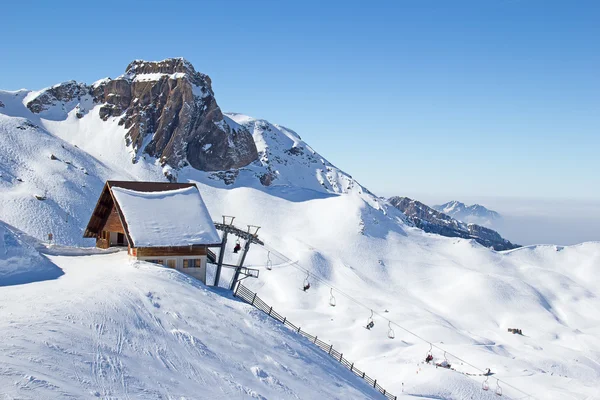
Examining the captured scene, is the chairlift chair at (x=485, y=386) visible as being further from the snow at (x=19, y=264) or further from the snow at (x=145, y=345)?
the snow at (x=19, y=264)

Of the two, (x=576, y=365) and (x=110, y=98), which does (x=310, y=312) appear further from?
(x=110, y=98)

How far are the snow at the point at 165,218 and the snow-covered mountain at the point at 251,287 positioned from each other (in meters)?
2.15

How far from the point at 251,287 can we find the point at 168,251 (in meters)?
42.8

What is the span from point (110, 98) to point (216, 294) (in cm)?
11758

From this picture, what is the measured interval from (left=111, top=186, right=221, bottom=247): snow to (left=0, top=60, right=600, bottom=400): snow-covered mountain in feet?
7.06

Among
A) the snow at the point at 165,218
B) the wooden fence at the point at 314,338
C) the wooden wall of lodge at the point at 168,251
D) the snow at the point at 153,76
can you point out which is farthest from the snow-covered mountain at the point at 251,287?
the wooden fence at the point at 314,338

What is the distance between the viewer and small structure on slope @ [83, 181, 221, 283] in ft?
102

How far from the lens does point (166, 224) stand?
106ft

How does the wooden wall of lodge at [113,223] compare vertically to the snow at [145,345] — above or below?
above

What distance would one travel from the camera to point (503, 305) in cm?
8825

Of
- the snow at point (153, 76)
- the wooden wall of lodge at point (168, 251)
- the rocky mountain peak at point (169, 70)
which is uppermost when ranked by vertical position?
the rocky mountain peak at point (169, 70)

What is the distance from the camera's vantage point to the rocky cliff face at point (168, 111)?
126 meters

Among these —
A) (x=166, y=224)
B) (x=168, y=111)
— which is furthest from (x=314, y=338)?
(x=168, y=111)

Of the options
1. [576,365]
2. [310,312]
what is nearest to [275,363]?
[310,312]
